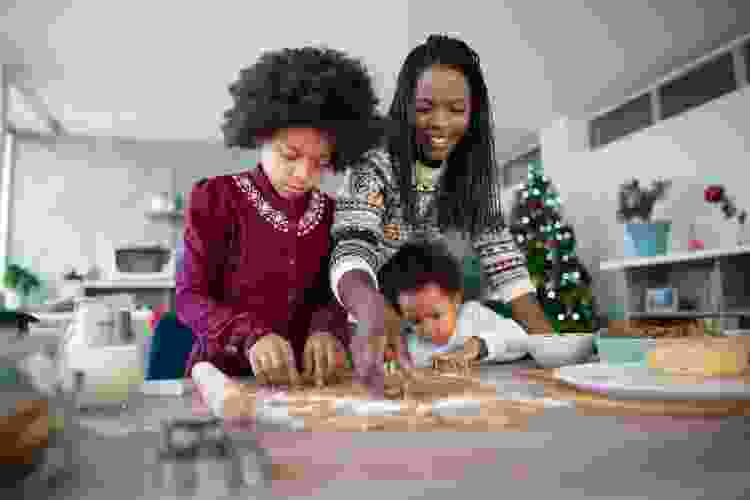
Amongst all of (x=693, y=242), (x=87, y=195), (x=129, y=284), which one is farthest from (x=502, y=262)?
(x=87, y=195)

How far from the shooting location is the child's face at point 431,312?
1.66 meters

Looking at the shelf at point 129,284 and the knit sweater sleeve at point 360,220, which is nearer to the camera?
the knit sweater sleeve at point 360,220

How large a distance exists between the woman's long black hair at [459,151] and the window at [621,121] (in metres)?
5.25

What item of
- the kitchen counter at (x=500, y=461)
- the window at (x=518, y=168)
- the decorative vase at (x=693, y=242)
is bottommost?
the kitchen counter at (x=500, y=461)

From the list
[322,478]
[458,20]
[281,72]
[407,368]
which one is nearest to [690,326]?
[407,368]

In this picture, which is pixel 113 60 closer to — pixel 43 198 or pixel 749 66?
pixel 43 198

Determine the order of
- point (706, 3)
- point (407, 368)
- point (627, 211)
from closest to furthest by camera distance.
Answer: point (407, 368)
point (706, 3)
point (627, 211)

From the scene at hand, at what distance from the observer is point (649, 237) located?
4.84m

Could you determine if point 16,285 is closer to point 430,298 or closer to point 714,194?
point 430,298

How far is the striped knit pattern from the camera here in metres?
0.96

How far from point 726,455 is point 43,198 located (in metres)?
7.28

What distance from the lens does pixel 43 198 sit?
6.37m

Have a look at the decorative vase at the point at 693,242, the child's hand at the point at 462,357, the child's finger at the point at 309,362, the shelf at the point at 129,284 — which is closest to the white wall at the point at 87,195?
the shelf at the point at 129,284

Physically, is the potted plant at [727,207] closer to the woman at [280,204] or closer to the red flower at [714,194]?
the red flower at [714,194]
